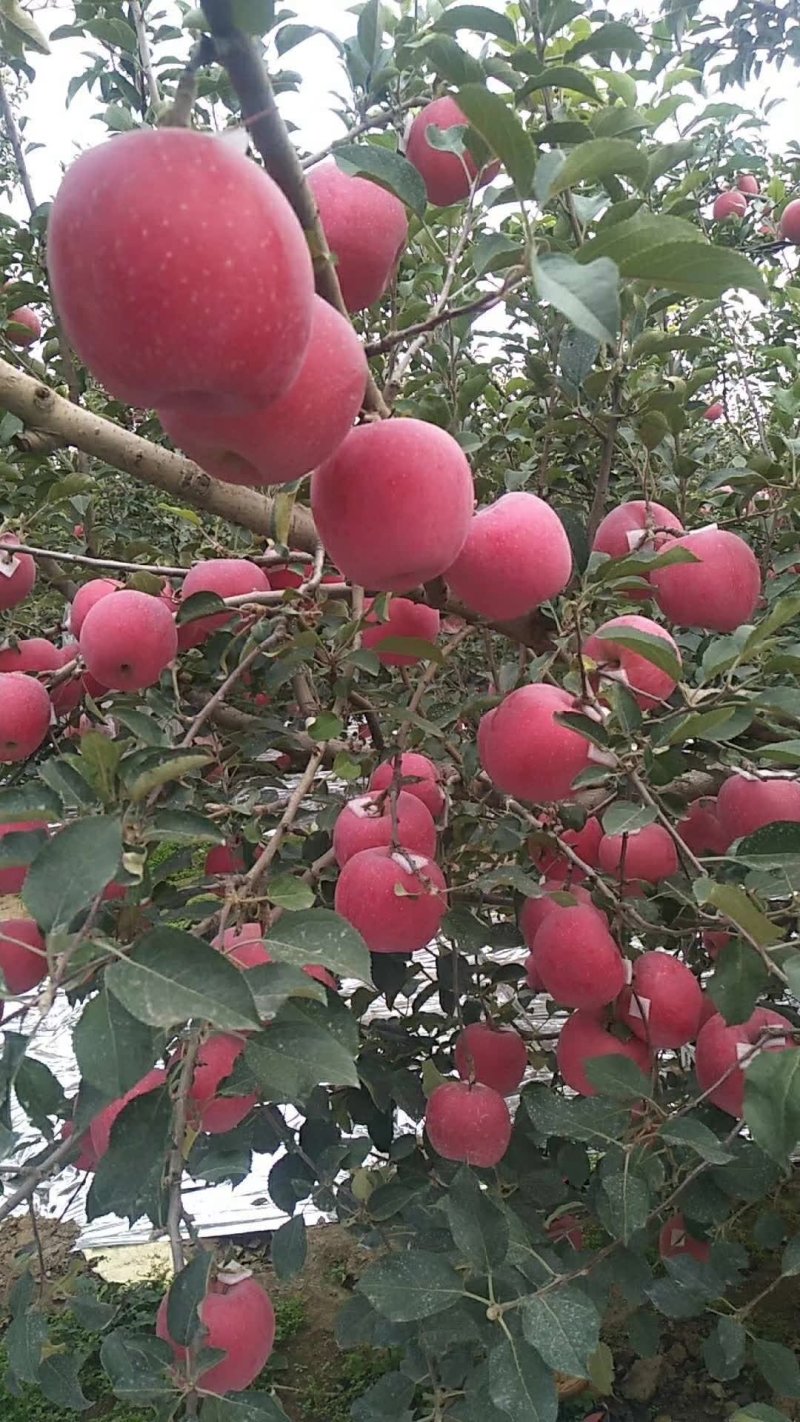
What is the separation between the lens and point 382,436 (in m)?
0.66

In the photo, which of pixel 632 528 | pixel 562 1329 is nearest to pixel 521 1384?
pixel 562 1329

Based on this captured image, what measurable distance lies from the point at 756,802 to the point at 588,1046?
1.04 feet

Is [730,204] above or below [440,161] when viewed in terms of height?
below

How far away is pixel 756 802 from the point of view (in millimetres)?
1016

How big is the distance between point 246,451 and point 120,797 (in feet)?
1.04

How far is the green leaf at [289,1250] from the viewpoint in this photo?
4.40ft

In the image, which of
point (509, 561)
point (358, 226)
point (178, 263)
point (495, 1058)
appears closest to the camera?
point (178, 263)

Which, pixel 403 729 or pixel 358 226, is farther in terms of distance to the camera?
pixel 403 729

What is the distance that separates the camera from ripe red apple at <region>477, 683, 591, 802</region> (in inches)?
35.3

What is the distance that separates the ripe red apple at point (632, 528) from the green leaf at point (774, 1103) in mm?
577

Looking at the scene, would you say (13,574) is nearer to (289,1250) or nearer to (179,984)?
(179,984)

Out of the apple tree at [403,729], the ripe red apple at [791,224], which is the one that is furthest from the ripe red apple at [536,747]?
the ripe red apple at [791,224]

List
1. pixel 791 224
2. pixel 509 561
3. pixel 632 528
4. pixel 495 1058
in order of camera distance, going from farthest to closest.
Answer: pixel 791 224 < pixel 495 1058 < pixel 632 528 < pixel 509 561

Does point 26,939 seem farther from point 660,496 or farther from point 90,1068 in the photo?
point 660,496
